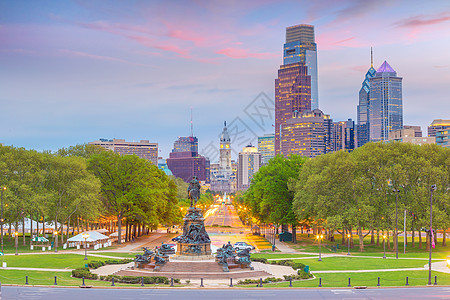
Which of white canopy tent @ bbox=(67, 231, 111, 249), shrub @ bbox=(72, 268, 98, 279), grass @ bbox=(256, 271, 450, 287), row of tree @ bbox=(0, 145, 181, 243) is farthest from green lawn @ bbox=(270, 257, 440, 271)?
row of tree @ bbox=(0, 145, 181, 243)

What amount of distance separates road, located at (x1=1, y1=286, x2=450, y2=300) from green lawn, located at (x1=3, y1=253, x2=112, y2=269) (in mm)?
14427

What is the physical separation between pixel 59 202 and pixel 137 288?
3893 centimetres

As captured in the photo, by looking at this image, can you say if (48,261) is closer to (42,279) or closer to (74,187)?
(42,279)

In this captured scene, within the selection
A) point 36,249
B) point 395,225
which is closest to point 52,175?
point 36,249

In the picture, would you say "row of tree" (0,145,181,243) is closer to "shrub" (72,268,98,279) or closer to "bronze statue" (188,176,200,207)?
"bronze statue" (188,176,200,207)

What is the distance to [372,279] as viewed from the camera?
4569cm

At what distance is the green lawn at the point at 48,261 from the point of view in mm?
54350

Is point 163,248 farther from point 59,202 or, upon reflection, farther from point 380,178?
point 380,178

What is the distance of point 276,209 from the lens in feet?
293

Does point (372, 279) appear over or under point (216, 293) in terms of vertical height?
under

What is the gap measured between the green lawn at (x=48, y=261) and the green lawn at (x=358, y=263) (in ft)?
89.7

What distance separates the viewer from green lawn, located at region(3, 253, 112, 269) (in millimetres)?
54350

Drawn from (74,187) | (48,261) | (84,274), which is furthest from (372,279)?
(74,187)

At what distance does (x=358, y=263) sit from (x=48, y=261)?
122 ft
